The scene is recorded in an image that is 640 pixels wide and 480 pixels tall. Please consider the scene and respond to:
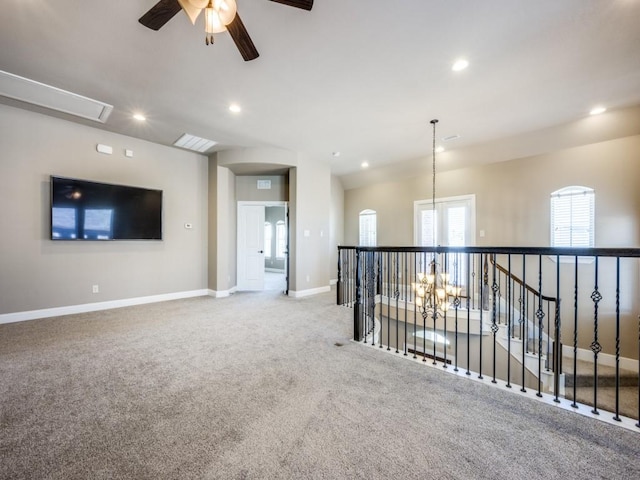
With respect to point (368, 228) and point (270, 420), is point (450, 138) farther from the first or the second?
point (270, 420)

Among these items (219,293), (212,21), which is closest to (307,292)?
(219,293)

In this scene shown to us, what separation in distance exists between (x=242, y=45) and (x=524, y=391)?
3.55 metres

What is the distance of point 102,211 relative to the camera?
175 inches

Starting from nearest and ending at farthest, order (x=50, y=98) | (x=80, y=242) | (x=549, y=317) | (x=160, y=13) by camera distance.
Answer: (x=160, y=13) < (x=50, y=98) < (x=549, y=317) < (x=80, y=242)

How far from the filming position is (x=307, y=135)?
4.81 m

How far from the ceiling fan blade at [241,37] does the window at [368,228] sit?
5846 mm

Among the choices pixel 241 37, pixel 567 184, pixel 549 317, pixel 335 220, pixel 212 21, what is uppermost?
pixel 241 37

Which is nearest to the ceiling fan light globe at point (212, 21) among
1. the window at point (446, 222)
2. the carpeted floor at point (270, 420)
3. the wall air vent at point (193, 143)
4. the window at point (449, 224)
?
the carpeted floor at point (270, 420)

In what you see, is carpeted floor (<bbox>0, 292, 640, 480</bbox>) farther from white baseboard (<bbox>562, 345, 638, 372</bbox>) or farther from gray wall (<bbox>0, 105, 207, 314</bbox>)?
white baseboard (<bbox>562, 345, 638, 372</bbox>)

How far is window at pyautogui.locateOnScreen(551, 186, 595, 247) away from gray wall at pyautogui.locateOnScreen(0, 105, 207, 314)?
6906 mm

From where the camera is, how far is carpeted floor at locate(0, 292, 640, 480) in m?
1.38

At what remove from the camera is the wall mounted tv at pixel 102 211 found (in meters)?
4.05

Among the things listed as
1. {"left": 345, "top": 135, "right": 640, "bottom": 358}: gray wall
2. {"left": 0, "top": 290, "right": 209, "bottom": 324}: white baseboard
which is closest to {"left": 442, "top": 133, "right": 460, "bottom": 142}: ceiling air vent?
{"left": 345, "top": 135, "right": 640, "bottom": 358}: gray wall

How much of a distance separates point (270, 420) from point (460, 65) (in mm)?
3764
